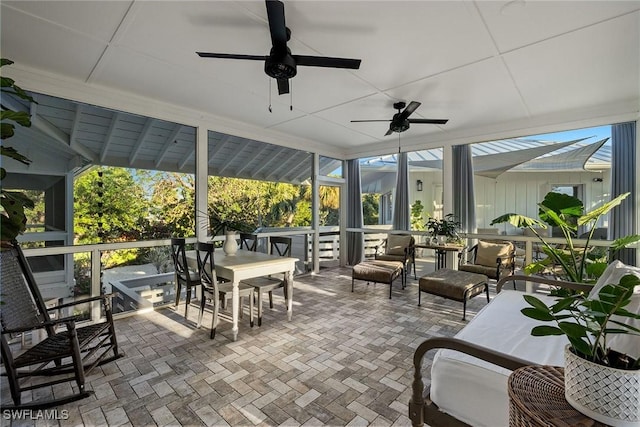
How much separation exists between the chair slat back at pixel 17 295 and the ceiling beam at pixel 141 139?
5.85 feet

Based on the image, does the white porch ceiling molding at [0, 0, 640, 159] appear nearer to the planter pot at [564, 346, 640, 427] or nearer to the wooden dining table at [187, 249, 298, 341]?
the wooden dining table at [187, 249, 298, 341]

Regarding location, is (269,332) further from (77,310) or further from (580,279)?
(580,279)

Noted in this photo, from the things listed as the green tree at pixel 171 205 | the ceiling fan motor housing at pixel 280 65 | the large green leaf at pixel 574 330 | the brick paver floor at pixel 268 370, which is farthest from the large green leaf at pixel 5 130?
the large green leaf at pixel 574 330

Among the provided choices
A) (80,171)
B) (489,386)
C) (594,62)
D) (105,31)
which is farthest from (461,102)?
(80,171)

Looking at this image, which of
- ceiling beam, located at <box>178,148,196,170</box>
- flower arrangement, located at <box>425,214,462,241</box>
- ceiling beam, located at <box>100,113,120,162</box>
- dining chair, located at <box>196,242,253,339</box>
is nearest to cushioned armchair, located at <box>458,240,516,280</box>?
flower arrangement, located at <box>425,214,462,241</box>

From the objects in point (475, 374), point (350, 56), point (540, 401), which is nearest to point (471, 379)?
point (475, 374)

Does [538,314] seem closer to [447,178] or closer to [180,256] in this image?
[180,256]

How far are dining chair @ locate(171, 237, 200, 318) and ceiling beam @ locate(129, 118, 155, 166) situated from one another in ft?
4.19

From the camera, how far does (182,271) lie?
12.4 ft

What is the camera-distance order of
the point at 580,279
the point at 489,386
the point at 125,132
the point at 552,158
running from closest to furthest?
the point at 489,386
the point at 580,279
the point at 125,132
the point at 552,158

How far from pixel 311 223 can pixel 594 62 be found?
16.1ft

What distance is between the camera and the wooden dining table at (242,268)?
9.89 feet

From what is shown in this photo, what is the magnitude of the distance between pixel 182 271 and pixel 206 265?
693 millimetres

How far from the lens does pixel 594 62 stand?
114 inches
